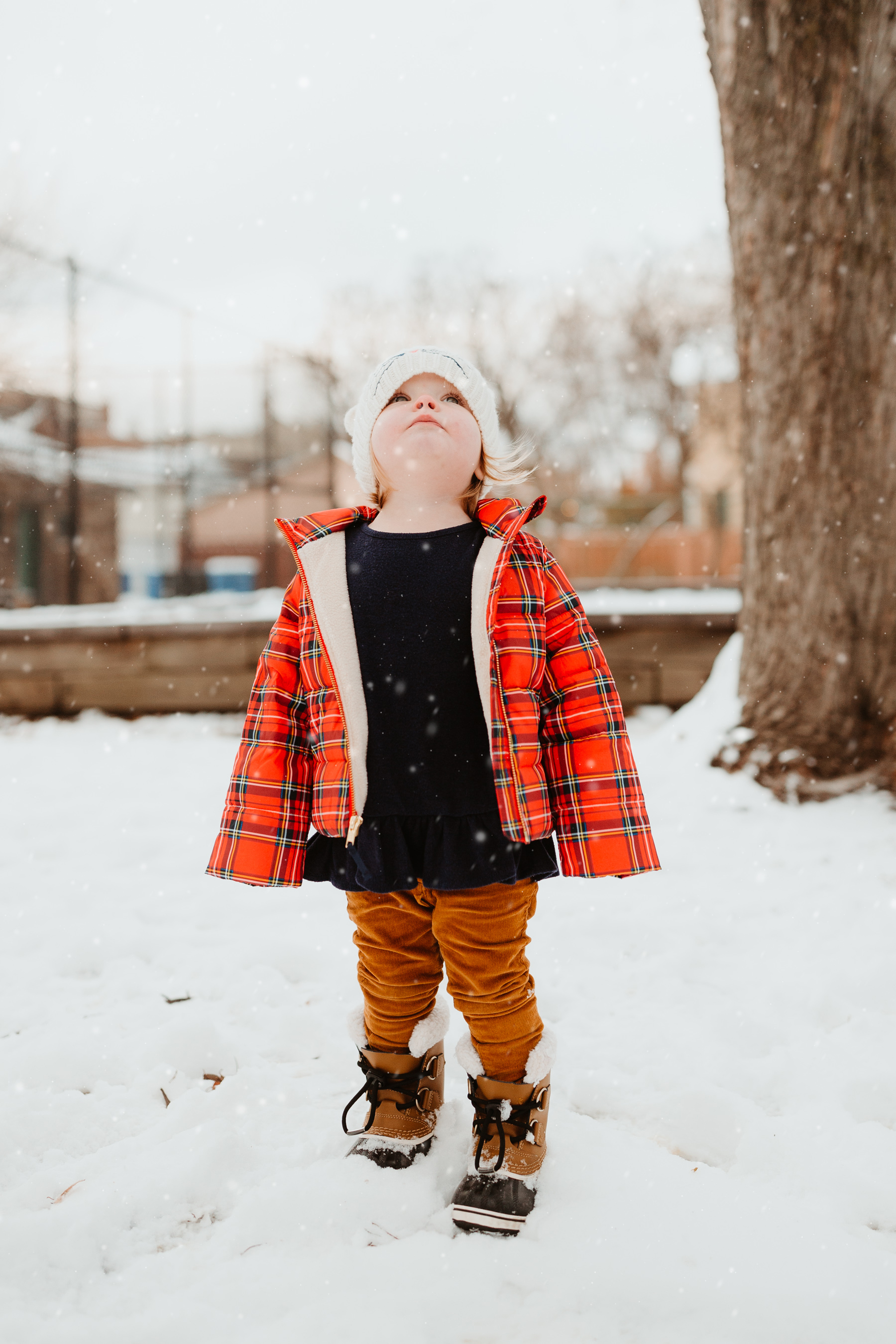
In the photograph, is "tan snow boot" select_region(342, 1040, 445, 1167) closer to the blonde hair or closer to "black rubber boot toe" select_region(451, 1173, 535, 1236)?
"black rubber boot toe" select_region(451, 1173, 535, 1236)

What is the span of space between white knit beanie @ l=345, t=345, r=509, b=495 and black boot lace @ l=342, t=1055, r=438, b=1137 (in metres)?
1.16

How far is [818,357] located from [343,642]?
9.44ft

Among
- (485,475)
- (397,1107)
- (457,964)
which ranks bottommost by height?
(397,1107)

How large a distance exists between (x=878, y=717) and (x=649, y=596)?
677cm

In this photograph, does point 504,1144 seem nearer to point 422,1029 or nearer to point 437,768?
point 422,1029

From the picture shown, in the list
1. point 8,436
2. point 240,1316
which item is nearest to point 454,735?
point 240,1316

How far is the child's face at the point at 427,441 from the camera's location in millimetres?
1635

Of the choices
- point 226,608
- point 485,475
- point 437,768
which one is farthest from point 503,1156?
point 226,608

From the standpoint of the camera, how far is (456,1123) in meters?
1.78

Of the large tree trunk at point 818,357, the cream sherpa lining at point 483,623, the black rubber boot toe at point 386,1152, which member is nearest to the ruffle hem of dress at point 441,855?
the cream sherpa lining at point 483,623

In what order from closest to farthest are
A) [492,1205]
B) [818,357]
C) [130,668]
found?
1. [492,1205]
2. [818,357]
3. [130,668]

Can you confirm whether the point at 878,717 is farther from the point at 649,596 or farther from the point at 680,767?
the point at 649,596

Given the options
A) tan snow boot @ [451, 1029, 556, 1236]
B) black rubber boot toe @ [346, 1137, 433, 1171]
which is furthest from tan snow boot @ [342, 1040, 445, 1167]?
tan snow boot @ [451, 1029, 556, 1236]

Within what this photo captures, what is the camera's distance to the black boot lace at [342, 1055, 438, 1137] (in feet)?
5.54
